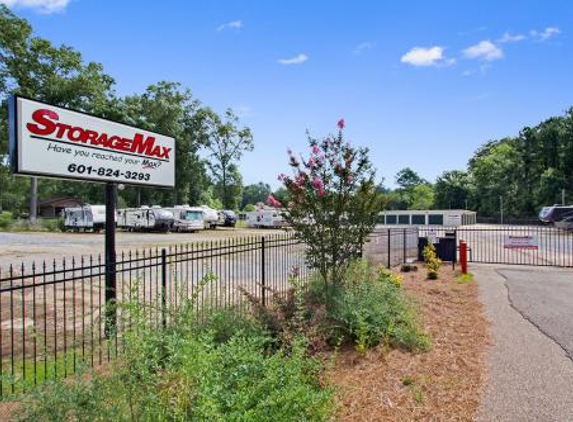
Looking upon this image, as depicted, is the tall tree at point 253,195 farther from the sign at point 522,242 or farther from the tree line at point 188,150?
the sign at point 522,242

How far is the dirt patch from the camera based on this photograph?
3.99m

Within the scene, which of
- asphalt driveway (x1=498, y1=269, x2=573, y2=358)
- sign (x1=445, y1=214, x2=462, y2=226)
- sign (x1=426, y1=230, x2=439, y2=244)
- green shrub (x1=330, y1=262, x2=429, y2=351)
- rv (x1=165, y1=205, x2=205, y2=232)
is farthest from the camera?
sign (x1=445, y1=214, x2=462, y2=226)

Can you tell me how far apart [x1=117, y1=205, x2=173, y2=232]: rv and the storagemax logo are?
31.4 meters

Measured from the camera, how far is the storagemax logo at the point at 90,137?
5.18m

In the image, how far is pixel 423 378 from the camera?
4.73 metres

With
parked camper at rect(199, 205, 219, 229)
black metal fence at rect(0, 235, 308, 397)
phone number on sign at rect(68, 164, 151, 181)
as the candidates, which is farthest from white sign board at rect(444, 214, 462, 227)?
phone number on sign at rect(68, 164, 151, 181)

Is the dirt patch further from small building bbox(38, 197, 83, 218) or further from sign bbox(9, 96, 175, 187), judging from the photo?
small building bbox(38, 197, 83, 218)

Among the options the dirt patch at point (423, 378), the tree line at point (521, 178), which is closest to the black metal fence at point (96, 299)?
the dirt patch at point (423, 378)

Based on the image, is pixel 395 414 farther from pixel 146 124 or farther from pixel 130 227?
pixel 146 124

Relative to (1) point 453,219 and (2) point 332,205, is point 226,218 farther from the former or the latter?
(2) point 332,205

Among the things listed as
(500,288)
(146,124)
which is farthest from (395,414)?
(146,124)

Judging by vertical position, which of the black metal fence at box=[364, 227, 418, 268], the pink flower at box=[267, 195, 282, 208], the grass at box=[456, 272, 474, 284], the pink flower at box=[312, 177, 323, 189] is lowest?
the grass at box=[456, 272, 474, 284]

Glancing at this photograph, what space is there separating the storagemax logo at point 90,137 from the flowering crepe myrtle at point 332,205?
2284 millimetres

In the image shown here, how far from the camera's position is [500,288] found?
1037 cm
